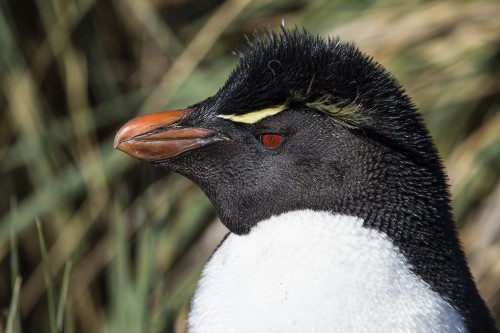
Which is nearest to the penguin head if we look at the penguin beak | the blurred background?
the penguin beak

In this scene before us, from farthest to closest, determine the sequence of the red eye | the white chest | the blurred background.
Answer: the blurred background < the red eye < the white chest

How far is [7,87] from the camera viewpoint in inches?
117

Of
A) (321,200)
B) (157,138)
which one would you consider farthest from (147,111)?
(321,200)

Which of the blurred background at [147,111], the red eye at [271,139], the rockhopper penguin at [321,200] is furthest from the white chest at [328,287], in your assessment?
the blurred background at [147,111]

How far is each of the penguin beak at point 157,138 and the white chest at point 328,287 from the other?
208 millimetres

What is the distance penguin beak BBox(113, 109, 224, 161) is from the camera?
1526mm

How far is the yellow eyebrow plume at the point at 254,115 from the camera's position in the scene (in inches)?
58.6

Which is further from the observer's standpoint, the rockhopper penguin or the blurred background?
the blurred background

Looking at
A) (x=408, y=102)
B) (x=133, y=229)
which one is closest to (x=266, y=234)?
(x=408, y=102)

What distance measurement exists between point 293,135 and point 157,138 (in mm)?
219

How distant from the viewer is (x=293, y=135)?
1496 millimetres

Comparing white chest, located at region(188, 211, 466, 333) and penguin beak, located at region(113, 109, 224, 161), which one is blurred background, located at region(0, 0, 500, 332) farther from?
white chest, located at region(188, 211, 466, 333)

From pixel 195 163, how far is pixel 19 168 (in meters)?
1.83

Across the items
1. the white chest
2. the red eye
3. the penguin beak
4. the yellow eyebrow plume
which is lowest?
the white chest
